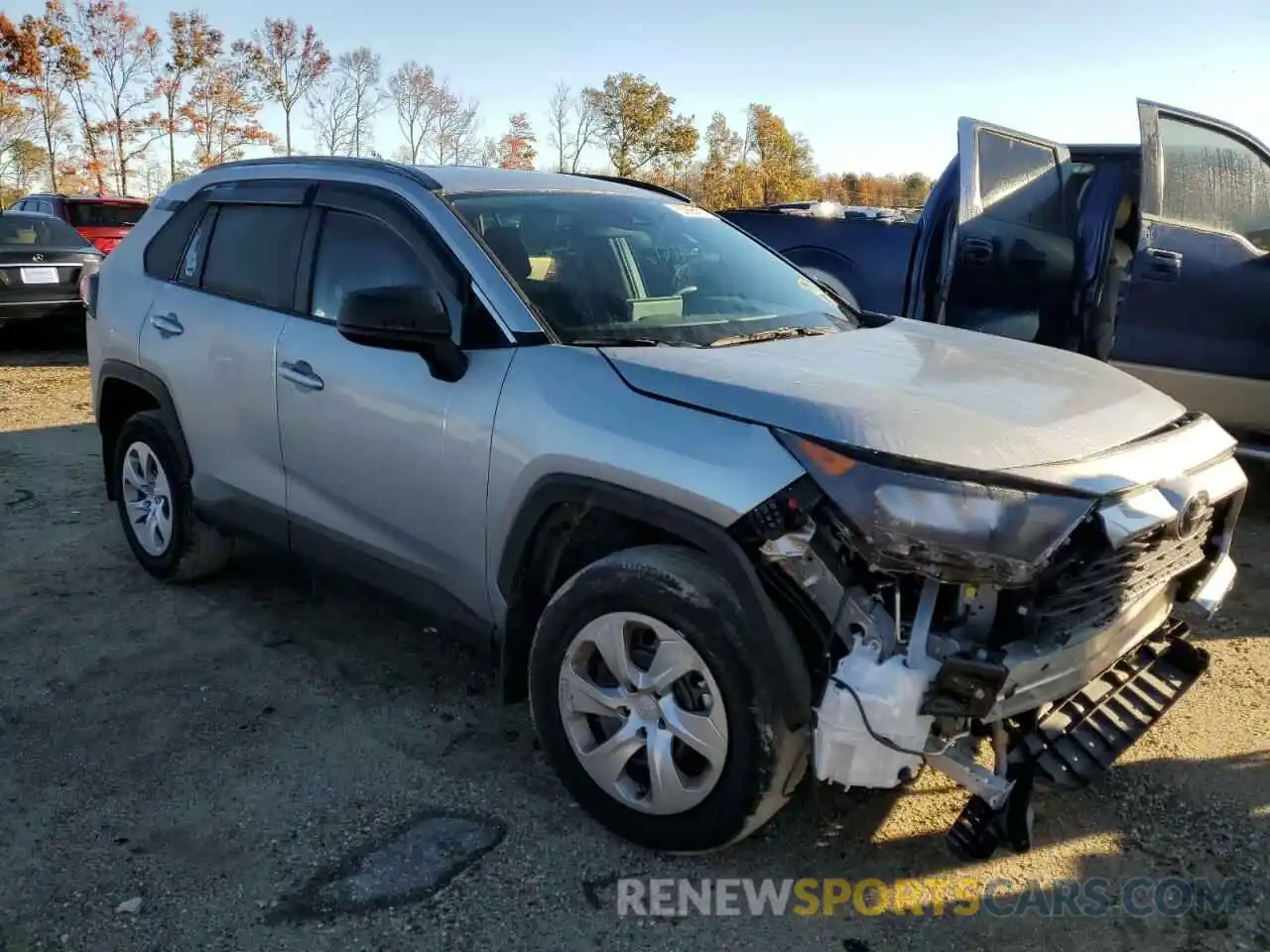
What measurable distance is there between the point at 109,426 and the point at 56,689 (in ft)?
5.13

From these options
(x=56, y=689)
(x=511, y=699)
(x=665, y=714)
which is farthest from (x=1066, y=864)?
(x=56, y=689)

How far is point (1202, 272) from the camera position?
5535 mm

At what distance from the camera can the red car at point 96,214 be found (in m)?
12.9

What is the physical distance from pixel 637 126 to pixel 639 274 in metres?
30.7

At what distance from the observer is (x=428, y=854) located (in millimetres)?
2775

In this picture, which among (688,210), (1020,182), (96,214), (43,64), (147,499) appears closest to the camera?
(688,210)

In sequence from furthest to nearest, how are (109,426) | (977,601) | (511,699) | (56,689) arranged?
1. (109,426)
2. (56,689)
3. (511,699)
4. (977,601)

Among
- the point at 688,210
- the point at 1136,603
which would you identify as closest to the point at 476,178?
the point at 688,210

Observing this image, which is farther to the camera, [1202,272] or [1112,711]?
[1202,272]

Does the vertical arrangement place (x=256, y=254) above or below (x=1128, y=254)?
below

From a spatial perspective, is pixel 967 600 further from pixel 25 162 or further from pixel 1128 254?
pixel 25 162

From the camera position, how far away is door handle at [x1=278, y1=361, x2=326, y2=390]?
354 centimetres

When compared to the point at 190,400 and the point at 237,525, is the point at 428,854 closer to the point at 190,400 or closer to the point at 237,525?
the point at 237,525

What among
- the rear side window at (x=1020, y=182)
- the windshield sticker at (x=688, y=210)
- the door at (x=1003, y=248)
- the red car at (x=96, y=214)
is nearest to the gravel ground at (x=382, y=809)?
the windshield sticker at (x=688, y=210)
